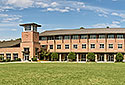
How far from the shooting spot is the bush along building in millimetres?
47062

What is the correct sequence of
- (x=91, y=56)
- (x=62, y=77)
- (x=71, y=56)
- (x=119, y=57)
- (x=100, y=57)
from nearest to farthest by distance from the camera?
(x=62, y=77) → (x=119, y=57) → (x=91, y=56) → (x=71, y=56) → (x=100, y=57)

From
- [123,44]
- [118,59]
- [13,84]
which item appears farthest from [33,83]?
[123,44]

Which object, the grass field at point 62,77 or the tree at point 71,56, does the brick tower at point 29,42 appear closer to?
the tree at point 71,56

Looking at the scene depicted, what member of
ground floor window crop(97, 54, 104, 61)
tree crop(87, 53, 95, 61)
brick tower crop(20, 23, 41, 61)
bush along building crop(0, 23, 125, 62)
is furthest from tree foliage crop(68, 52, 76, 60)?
brick tower crop(20, 23, 41, 61)

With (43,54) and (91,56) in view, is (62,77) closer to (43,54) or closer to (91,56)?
(91,56)

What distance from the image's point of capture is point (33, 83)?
44.0ft

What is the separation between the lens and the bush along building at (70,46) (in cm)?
4706

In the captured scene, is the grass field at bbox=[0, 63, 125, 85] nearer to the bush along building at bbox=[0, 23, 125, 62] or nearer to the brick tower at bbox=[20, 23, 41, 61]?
the bush along building at bbox=[0, 23, 125, 62]

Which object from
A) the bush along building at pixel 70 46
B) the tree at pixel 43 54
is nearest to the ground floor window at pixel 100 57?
the bush along building at pixel 70 46

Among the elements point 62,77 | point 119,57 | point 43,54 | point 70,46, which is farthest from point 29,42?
point 62,77

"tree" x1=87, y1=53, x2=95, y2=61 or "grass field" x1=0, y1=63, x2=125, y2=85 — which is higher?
"grass field" x1=0, y1=63, x2=125, y2=85

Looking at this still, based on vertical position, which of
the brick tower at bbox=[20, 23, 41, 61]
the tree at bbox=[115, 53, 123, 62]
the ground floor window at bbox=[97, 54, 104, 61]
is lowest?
the ground floor window at bbox=[97, 54, 104, 61]

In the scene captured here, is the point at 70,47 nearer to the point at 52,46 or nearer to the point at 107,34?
the point at 52,46

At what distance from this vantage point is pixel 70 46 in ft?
165
